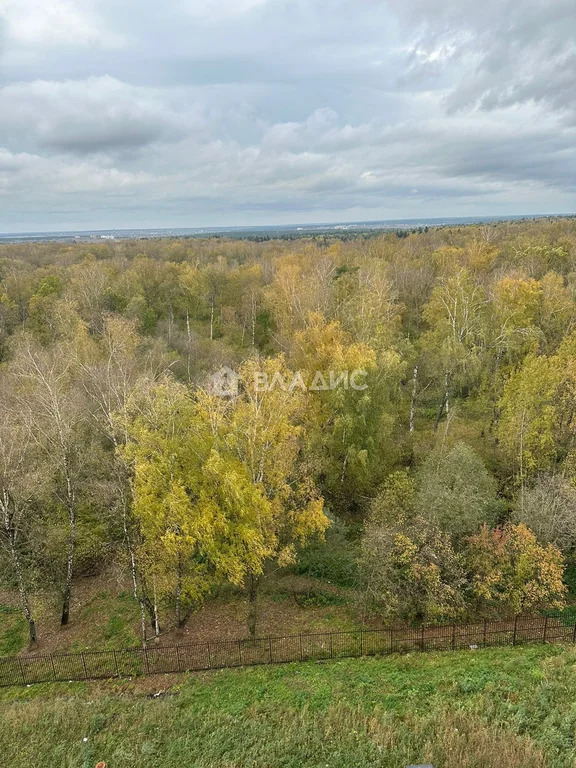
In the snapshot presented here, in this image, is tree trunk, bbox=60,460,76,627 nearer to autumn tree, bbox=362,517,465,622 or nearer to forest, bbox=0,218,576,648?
forest, bbox=0,218,576,648

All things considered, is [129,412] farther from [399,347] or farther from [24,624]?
[399,347]

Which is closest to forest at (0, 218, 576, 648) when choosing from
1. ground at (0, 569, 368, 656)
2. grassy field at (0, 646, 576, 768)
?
ground at (0, 569, 368, 656)

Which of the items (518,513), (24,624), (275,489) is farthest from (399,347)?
(24,624)

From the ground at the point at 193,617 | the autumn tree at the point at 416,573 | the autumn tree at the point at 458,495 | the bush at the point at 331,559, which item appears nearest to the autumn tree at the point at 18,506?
the ground at the point at 193,617

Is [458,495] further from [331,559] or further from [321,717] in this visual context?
[321,717]

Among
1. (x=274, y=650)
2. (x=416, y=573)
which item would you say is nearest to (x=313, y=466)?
(x=416, y=573)

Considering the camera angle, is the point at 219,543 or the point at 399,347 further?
the point at 399,347

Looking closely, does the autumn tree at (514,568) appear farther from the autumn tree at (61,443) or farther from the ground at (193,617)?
the autumn tree at (61,443)
